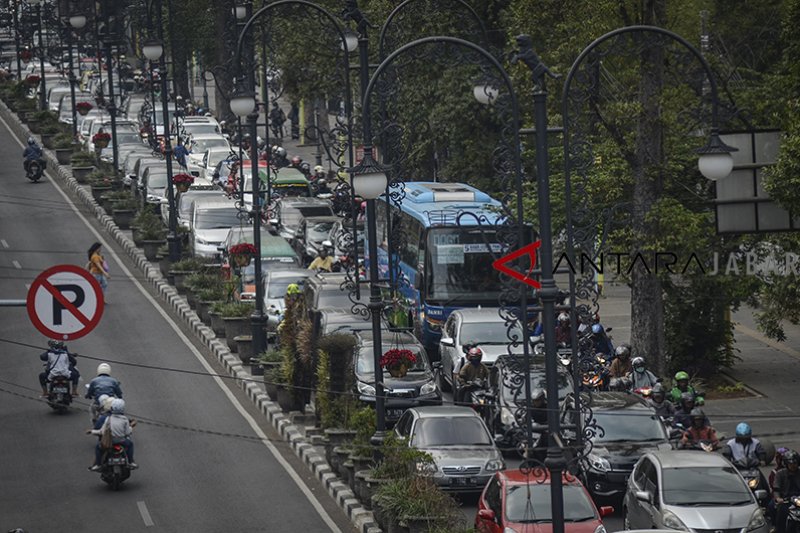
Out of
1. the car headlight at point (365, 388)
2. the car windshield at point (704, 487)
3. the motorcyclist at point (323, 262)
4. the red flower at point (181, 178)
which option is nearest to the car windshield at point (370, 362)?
the car headlight at point (365, 388)

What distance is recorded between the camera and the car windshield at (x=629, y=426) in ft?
79.1

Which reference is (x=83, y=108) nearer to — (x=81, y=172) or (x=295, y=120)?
(x=81, y=172)

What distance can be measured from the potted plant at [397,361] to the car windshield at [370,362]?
2247 millimetres

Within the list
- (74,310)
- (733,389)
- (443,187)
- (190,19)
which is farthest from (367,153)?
(190,19)

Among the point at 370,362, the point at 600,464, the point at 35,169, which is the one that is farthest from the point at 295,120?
the point at 600,464

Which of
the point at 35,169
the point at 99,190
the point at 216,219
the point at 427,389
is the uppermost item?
the point at 35,169

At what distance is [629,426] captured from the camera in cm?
2428

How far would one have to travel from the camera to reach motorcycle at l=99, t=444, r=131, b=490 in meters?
24.4

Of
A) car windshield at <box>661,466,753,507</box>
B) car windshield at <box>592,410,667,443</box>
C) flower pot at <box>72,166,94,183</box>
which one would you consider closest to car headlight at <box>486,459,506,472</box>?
car windshield at <box>592,410,667,443</box>

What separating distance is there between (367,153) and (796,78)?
9837 mm

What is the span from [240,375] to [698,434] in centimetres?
1094

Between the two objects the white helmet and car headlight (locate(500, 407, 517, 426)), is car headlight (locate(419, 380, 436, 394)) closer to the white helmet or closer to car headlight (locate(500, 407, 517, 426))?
car headlight (locate(500, 407, 517, 426))

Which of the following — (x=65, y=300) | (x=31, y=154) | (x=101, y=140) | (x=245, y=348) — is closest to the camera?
(x=65, y=300)

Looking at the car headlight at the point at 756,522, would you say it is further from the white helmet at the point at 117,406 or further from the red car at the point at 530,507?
the white helmet at the point at 117,406
